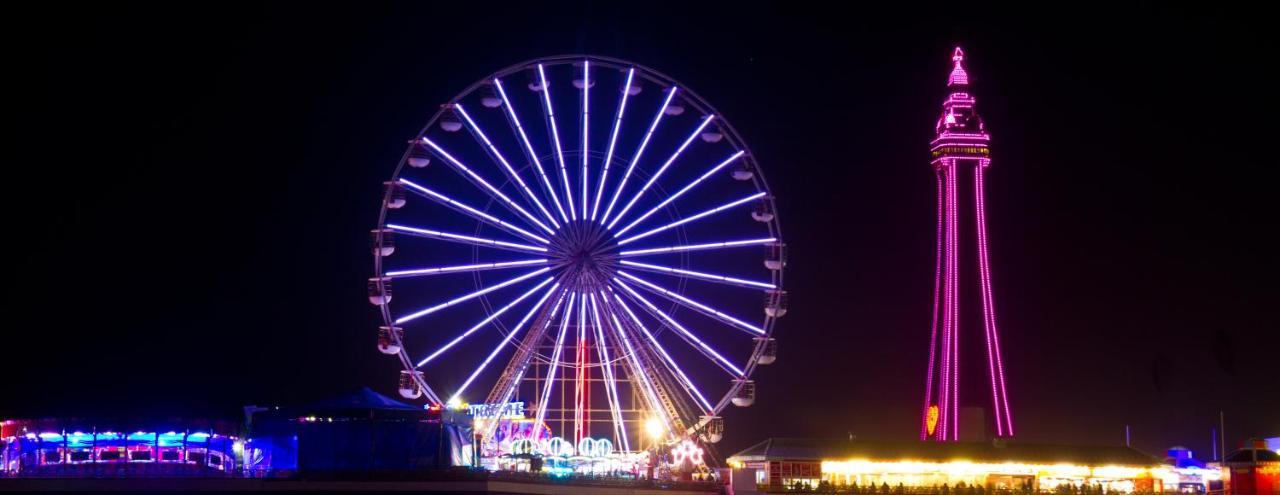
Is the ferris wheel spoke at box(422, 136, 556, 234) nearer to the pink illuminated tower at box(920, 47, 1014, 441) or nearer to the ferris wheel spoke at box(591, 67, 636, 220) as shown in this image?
the ferris wheel spoke at box(591, 67, 636, 220)

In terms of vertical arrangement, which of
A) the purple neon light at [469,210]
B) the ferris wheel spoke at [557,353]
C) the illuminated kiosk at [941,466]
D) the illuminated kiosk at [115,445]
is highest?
the purple neon light at [469,210]

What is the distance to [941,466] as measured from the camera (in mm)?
82438

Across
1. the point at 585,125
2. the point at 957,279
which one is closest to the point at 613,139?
the point at 585,125

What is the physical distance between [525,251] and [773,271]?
1130 centimetres

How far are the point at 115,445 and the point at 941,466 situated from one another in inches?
1456

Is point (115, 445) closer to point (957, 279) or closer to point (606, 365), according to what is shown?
point (606, 365)

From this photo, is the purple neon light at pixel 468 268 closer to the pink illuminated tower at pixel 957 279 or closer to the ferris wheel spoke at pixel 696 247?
the ferris wheel spoke at pixel 696 247

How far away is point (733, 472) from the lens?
8175 cm

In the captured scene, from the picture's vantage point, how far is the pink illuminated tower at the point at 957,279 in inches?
4018

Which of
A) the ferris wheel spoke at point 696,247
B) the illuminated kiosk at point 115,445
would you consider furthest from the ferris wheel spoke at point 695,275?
the illuminated kiosk at point 115,445

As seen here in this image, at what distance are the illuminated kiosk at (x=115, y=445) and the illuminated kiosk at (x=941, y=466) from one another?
76.8 feet

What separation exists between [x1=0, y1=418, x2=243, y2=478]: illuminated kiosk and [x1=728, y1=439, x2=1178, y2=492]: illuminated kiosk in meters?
23.4

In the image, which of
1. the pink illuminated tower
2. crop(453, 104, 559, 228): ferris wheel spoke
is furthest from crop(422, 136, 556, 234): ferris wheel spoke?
the pink illuminated tower

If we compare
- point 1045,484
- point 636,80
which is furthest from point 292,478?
point 1045,484
